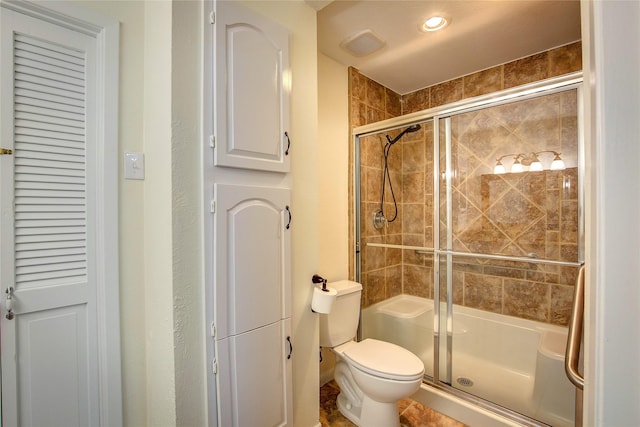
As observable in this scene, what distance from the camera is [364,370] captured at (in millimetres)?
1637

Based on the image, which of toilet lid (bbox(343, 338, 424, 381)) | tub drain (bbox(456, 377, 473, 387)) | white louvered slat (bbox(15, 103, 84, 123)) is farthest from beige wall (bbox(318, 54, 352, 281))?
white louvered slat (bbox(15, 103, 84, 123))

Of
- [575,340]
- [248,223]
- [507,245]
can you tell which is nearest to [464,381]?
[507,245]

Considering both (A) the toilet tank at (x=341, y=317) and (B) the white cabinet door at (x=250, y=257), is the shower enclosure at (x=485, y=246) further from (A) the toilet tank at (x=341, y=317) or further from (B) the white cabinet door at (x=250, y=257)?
(B) the white cabinet door at (x=250, y=257)

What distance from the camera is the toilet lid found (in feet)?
5.10

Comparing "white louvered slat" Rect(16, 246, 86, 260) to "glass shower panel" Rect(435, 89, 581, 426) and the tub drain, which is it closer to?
"glass shower panel" Rect(435, 89, 581, 426)

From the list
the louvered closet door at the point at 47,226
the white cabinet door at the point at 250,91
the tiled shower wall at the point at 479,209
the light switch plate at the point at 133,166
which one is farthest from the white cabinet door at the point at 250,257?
the tiled shower wall at the point at 479,209

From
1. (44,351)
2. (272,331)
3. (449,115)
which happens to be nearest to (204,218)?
(272,331)

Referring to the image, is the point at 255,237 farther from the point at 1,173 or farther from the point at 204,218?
the point at 1,173

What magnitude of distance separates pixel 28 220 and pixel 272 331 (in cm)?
105

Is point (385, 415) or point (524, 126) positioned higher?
point (524, 126)

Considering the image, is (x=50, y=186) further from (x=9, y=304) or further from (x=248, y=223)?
(x=248, y=223)

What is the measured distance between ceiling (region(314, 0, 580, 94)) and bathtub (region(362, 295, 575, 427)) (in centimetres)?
187

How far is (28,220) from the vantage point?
3.49 feet

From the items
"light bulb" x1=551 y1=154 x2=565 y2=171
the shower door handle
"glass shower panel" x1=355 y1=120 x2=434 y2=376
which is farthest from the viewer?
"glass shower panel" x1=355 y1=120 x2=434 y2=376
